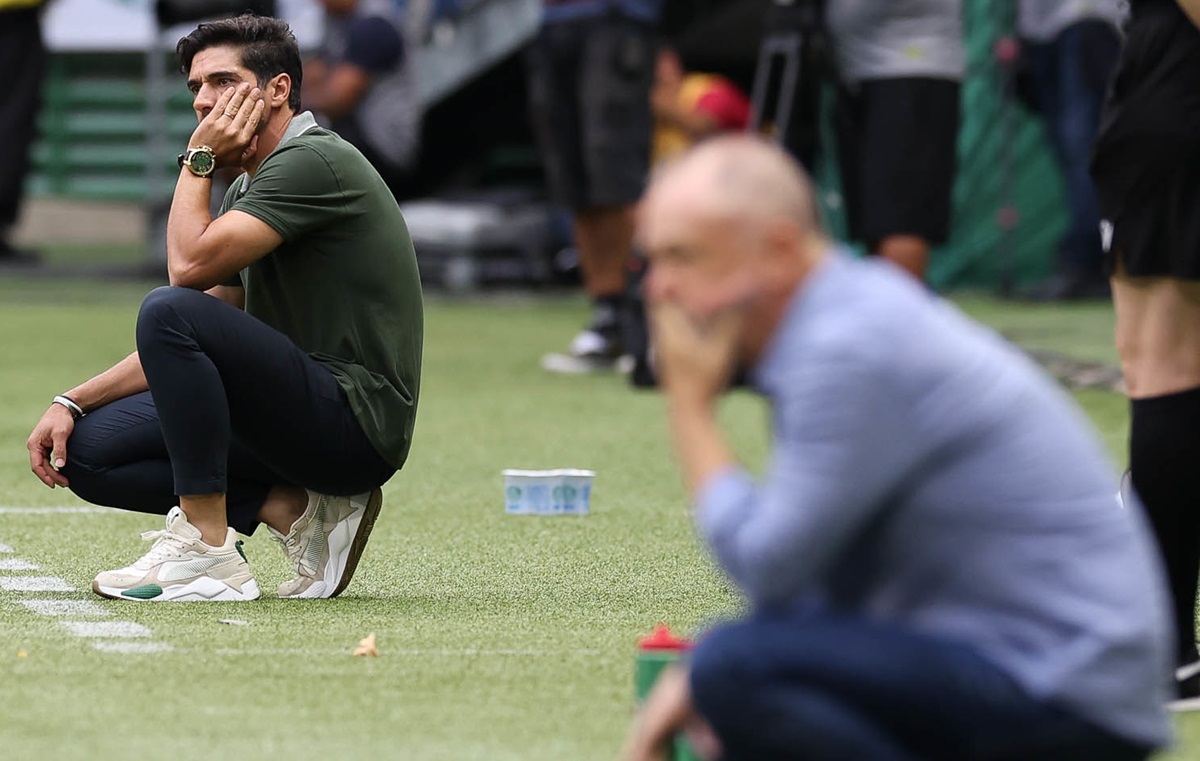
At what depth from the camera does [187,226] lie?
4.10 meters

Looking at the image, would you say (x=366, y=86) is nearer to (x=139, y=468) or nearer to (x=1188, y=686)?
(x=139, y=468)

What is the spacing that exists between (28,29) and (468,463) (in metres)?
7.42

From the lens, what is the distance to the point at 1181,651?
3436 millimetres

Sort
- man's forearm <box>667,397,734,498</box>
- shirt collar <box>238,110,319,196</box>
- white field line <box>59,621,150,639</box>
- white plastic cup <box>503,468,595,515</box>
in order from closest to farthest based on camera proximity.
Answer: man's forearm <box>667,397,734,498</box> < white field line <box>59,621,150,639</box> < shirt collar <box>238,110,319,196</box> < white plastic cup <box>503,468,595,515</box>

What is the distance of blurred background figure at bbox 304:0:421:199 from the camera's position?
38.2ft

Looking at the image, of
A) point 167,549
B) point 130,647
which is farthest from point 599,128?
point 130,647

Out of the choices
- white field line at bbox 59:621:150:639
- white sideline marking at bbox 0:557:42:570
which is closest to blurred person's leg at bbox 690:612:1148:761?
white field line at bbox 59:621:150:639

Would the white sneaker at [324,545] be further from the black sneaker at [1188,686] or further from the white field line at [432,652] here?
the black sneaker at [1188,686]

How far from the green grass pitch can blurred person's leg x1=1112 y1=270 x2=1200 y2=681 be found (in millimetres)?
318

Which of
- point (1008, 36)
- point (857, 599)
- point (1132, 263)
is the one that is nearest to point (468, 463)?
point (1132, 263)

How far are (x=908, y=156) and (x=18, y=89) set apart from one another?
7.51 m

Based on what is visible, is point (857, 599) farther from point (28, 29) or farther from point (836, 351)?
point (28, 29)

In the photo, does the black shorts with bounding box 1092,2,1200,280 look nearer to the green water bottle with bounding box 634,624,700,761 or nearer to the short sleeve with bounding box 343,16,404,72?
the green water bottle with bounding box 634,624,700,761

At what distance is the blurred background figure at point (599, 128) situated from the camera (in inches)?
338
